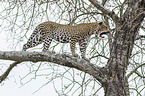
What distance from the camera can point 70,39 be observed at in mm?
4945

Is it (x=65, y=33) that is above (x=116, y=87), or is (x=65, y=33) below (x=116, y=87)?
above

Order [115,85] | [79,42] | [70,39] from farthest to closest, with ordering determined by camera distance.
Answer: [79,42], [70,39], [115,85]

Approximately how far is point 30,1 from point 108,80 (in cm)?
259

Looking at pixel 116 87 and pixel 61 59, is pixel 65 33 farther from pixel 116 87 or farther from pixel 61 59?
pixel 116 87

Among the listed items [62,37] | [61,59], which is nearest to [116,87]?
[61,59]

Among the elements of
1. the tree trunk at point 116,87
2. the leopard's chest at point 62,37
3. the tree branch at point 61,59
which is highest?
the leopard's chest at point 62,37

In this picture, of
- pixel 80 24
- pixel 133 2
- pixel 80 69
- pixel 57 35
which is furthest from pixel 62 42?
pixel 133 2

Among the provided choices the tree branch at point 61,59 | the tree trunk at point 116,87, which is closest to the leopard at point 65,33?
the tree branch at point 61,59

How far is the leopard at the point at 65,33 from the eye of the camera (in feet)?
16.3

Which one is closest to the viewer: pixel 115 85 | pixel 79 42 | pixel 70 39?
pixel 115 85

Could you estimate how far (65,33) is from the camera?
4.97 m

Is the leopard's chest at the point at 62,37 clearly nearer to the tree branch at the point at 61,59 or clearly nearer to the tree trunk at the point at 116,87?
the tree branch at the point at 61,59

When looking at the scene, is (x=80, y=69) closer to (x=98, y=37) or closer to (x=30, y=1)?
(x=98, y=37)

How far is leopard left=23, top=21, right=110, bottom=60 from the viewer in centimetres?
496
